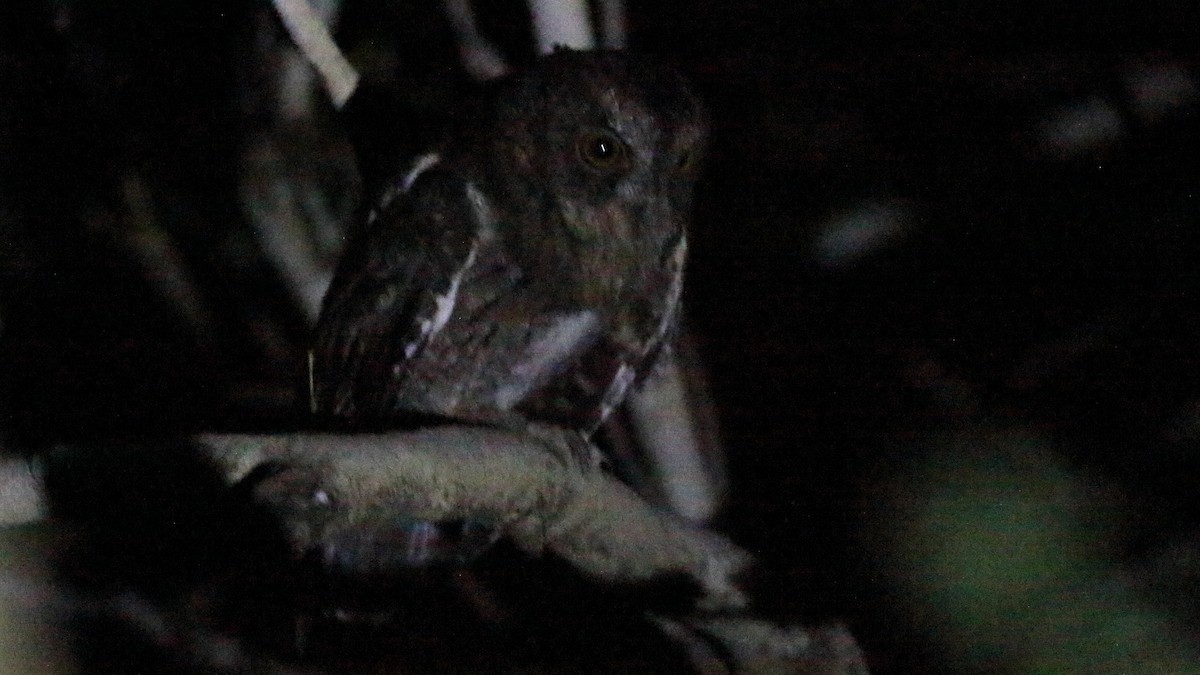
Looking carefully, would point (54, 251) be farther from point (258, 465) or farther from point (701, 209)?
point (258, 465)

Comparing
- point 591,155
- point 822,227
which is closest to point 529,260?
point 591,155

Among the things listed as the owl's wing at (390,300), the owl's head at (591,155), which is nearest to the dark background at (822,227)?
the owl's head at (591,155)

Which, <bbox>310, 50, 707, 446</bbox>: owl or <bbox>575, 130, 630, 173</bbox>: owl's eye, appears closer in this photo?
<bbox>310, 50, 707, 446</bbox>: owl

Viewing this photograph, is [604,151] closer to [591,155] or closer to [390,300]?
[591,155]

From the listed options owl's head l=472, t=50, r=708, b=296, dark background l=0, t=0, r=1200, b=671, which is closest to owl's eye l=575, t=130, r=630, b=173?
owl's head l=472, t=50, r=708, b=296

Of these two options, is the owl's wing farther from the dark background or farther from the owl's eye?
the dark background

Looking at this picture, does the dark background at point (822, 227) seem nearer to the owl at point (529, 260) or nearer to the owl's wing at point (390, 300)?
the owl at point (529, 260)
